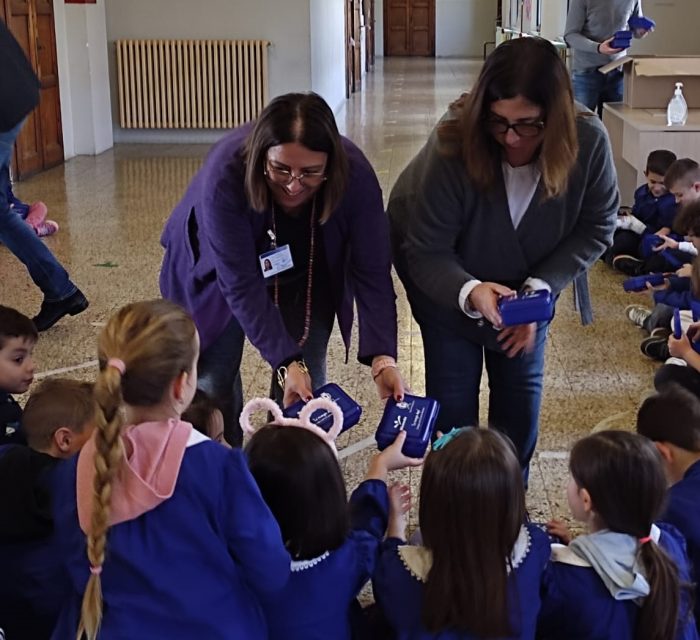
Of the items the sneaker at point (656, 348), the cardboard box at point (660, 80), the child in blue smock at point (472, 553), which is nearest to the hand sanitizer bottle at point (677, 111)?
the cardboard box at point (660, 80)

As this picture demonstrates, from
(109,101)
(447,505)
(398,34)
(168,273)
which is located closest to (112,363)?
(447,505)

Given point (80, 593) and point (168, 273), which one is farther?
point (168, 273)

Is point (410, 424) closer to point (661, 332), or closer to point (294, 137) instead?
point (294, 137)

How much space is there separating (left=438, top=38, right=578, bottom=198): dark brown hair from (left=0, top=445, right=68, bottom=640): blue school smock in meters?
1.02

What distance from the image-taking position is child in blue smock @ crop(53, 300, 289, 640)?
1384mm

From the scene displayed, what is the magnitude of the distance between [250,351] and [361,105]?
32.7 feet

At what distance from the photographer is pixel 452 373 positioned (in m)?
2.31

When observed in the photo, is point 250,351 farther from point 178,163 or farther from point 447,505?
point 178,163

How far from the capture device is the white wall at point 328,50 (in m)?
9.98

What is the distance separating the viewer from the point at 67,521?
4.83 feet

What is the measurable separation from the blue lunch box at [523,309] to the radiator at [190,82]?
8.08m

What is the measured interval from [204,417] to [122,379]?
25.5 inches

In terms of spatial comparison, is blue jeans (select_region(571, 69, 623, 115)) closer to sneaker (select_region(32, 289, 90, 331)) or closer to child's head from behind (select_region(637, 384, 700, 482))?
sneaker (select_region(32, 289, 90, 331))

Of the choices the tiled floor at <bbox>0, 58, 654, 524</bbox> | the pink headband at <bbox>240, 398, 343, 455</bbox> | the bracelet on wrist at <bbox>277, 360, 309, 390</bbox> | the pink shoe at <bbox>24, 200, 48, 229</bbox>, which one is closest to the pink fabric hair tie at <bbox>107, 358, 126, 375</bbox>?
the pink headband at <bbox>240, 398, 343, 455</bbox>
